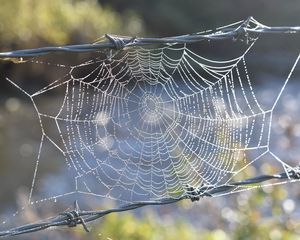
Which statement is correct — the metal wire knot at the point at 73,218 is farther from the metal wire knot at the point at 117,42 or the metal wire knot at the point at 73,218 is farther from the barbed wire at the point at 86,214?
the metal wire knot at the point at 117,42

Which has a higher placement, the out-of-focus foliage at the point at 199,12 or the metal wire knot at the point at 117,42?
the out-of-focus foliage at the point at 199,12

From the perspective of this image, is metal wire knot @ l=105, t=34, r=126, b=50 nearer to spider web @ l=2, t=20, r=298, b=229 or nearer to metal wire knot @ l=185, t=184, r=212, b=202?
metal wire knot @ l=185, t=184, r=212, b=202

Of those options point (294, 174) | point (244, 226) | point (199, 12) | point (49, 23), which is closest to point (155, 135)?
point (244, 226)

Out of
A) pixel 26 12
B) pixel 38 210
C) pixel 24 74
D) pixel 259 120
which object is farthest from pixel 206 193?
pixel 26 12

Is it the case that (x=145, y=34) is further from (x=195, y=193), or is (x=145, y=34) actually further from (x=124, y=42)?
(x=124, y=42)

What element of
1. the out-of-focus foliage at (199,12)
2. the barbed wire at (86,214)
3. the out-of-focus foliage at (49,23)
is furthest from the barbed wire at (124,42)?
the out-of-focus foliage at (199,12)

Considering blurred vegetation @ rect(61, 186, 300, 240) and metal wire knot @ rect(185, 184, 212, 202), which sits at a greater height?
metal wire knot @ rect(185, 184, 212, 202)

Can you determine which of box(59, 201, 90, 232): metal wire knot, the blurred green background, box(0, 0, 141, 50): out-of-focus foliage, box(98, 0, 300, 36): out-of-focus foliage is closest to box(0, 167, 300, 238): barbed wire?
box(59, 201, 90, 232): metal wire knot
